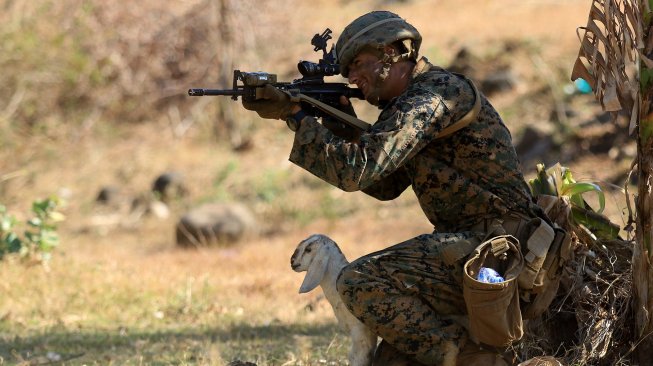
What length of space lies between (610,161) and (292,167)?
468 centimetres

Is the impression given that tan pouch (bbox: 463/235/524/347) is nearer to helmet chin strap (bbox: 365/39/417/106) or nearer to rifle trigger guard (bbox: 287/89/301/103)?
helmet chin strap (bbox: 365/39/417/106)

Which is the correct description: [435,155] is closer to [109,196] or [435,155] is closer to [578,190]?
[578,190]

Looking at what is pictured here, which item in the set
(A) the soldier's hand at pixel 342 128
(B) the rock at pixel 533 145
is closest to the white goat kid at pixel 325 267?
(A) the soldier's hand at pixel 342 128

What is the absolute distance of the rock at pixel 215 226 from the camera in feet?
38.1

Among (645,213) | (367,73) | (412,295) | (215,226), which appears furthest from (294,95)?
(215,226)

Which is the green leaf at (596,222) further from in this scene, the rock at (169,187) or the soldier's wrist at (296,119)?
the rock at (169,187)

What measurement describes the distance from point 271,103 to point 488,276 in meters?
1.10

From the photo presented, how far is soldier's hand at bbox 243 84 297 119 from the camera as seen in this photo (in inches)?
162

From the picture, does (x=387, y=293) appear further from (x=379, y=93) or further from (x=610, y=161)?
(x=610, y=161)

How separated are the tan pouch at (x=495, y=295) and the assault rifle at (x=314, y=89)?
74cm

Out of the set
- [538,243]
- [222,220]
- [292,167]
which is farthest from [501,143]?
[292,167]

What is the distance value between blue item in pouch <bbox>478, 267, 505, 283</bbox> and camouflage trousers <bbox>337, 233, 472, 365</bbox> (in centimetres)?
12

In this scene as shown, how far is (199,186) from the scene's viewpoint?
1484 cm

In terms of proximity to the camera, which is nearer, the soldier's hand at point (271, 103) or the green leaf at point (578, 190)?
the soldier's hand at point (271, 103)
